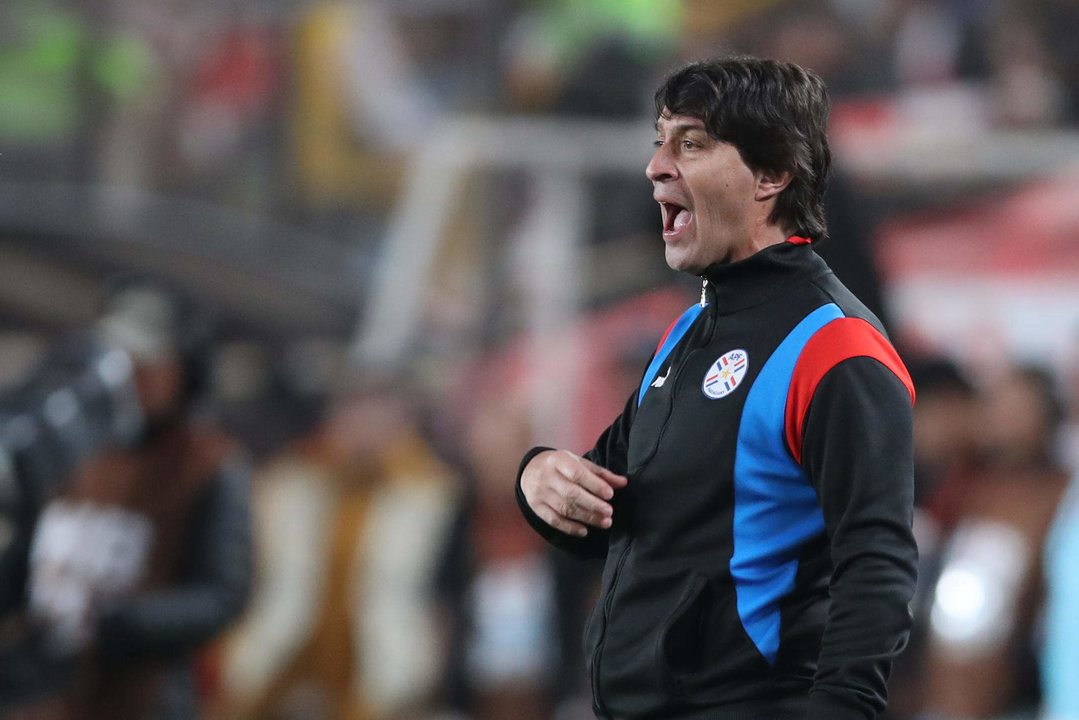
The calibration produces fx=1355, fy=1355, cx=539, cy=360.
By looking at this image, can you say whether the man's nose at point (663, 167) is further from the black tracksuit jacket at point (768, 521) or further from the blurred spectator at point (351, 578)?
the blurred spectator at point (351, 578)

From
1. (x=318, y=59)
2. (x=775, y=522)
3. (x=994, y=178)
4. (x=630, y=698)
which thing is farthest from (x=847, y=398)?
(x=318, y=59)

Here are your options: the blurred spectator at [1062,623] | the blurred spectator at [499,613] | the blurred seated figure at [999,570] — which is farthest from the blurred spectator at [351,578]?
the blurred spectator at [1062,623]

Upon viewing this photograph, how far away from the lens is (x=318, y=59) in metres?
7.64

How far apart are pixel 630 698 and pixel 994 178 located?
496cm

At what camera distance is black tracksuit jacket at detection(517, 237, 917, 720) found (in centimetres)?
139

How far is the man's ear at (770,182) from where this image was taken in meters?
1.57

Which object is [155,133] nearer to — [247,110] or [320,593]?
[247,110]

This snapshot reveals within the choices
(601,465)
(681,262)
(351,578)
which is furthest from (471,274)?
(681,262)

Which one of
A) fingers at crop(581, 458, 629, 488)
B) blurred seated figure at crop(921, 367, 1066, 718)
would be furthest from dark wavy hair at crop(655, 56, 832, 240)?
blurred seated figure at crop(921, 367, 1066, 718)

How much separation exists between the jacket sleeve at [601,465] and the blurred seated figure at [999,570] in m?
4.04

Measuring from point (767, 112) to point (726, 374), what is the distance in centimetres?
30

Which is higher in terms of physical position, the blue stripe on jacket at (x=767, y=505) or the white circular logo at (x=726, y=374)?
the white circular logo at (x=726, y=374)

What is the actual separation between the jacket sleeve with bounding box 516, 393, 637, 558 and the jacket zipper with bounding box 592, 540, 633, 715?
0.07 m

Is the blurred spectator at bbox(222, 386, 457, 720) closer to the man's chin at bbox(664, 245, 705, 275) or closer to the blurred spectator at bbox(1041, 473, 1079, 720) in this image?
the blurred spectator at bbox(1041, 473, 1079, 720)
